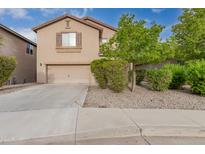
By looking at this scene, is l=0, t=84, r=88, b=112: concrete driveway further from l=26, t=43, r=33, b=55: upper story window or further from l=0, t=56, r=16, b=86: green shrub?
l=26, t=43, r=33, b=55: upper story window

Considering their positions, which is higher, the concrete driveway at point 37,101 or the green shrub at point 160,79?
the green shrub at point 160,79

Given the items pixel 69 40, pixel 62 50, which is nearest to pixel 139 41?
pixel 69 40

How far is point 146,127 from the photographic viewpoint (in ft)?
18.9

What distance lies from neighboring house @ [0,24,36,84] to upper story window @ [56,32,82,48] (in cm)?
463

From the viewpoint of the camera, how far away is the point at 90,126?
5.84 meters

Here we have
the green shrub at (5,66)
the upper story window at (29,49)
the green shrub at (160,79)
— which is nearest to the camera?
the green shrub at (160,79)

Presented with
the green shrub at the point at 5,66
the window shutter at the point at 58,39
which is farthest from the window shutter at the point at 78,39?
the green shrub at the point at 5,66

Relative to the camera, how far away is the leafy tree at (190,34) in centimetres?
1870

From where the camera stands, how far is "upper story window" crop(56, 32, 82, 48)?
20.8 meters

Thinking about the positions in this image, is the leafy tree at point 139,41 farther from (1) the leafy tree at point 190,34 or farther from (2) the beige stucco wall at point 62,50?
(2) the beige stucco wall at point 62,50

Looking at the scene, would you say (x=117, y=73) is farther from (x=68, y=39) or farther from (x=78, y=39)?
(x=68, y=39)

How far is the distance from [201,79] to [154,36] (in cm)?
346

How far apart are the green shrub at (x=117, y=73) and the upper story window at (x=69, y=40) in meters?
9.22
